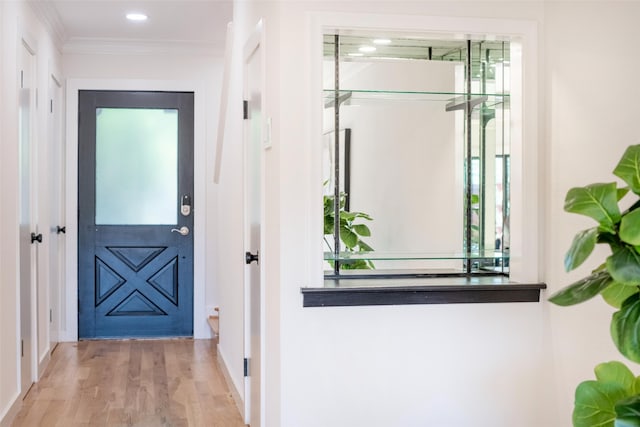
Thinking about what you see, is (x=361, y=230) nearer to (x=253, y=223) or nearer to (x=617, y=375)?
(x=253, y=223)

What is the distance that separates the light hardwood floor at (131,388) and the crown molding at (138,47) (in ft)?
7.72

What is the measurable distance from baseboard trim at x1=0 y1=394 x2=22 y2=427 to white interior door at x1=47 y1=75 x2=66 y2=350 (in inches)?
61.9

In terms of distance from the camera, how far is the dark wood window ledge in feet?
8.86

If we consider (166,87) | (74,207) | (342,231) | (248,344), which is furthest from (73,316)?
(342,231)

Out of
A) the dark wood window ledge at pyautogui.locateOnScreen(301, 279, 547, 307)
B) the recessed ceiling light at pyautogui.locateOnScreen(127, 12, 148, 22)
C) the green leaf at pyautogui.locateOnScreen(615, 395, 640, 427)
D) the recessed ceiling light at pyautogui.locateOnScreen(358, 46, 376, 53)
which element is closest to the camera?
the green leaf at pyautogui.locateOnScreen(615, 395, 640, 427)

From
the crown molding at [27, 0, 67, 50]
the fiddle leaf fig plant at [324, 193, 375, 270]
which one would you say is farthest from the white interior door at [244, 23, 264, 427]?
Result: the crown molding at [27, 0, 67, 50]

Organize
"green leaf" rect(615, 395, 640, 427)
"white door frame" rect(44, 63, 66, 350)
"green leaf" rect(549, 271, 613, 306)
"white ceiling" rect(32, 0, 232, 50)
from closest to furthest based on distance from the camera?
1. "green leaf" rect(615, 395, 640, 427)
2. "green leaf" rect(549, 271, 613, 306)
3. "white ceiling" rect(32, 0, 232, 50)
4. "white door frame" rect(44, 63, 66, 350)

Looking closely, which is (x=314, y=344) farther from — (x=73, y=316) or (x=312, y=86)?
(x=73, y=316)

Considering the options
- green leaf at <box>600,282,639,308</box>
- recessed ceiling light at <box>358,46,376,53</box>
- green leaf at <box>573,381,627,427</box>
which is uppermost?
recessed ceiling light at <box>358,46,376,53</box>

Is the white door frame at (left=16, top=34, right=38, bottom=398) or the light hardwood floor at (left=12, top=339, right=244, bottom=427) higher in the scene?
the white door frame at (left=16, top=34, right=38, bottom=398)

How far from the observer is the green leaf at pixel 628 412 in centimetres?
144

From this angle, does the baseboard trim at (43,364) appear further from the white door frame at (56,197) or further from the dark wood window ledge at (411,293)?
the dark wood window ledge at (411,293)

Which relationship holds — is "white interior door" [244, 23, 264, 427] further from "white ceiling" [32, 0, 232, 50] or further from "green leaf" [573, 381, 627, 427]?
"green leaf" [573, 381, 627, 427]

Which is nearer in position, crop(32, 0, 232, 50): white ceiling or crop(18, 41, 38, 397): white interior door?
crop(18, 41, 38, 397): white interior door
